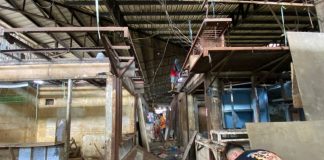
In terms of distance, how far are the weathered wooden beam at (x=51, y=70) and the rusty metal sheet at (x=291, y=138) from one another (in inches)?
149

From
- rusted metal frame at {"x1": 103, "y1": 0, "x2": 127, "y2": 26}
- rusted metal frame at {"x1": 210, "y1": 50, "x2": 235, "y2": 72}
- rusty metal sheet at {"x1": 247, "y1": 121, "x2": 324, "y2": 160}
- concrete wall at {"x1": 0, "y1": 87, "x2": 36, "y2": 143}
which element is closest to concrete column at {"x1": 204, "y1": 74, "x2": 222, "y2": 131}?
rusted metal frame at {"x1": 210, "y1": 50, "x2": 235, "y2": 72}

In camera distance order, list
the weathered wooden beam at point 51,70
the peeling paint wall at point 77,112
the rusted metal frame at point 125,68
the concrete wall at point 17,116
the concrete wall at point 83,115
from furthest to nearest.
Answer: the peeling paint wall at point 77,112
the concrete wall at point 83,115
the concrete wall at point 17,116
the weathered wooden beam at point 51,70
the rusted metal frame at point 125,68

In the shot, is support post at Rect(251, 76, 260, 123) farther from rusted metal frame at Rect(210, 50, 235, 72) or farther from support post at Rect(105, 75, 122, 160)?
support post at Rect(105, 75, 122, 160)

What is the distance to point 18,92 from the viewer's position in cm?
937

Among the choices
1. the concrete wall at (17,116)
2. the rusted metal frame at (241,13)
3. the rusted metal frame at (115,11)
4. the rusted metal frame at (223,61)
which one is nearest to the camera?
the rusted metal frame at (223,61)

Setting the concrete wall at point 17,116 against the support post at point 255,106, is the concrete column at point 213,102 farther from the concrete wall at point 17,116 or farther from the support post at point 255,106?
the concrete wall at point 17,116

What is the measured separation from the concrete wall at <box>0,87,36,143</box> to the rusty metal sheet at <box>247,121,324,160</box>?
27.8ft

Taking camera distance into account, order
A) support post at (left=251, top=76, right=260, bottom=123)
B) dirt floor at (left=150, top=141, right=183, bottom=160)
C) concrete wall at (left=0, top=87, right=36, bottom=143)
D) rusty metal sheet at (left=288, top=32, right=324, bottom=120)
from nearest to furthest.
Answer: rusty metal sheet at (left=288, top=32, right=324, bottom=120), support post at (left=251, top=76, right=260, bottom=123), concrete wall at (left=0, top=87, right=36, bottom=143), dirt floor at (left=150, top=141, right=183, bottom=160)

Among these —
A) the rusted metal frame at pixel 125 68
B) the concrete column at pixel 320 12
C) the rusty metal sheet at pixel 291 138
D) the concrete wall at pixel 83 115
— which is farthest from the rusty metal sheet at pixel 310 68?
the concrete wall at pixel 83 115

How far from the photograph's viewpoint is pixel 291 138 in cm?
357

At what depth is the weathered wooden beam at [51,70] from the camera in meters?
6.10

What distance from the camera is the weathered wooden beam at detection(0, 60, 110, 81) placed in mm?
6098

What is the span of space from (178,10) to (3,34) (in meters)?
5.44

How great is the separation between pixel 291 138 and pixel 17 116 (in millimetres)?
9073
